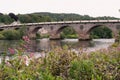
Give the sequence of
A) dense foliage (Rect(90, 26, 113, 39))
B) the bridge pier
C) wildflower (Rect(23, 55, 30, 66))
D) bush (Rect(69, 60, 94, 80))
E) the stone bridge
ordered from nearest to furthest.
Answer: bush (Rect(69, 60, 94, 80))
wildflower (Rect(23, 55, 30, 66))
the stone bridge
the bridge pier
dense foliage (Rect(90, 26, 113, 39))

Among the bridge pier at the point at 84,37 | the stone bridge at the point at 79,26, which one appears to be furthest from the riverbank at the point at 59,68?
the bridge pier at the point at 84,37

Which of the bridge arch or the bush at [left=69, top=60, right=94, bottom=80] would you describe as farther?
the bridge arch

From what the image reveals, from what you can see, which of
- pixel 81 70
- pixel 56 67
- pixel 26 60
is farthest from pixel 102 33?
pixel 81 70

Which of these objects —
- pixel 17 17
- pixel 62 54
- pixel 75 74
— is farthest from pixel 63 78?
pixel 17 17

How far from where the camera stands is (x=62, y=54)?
8609 millimetres

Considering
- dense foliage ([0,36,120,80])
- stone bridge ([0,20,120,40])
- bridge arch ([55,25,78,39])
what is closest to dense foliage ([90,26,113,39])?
bridge arch ([55,25,78,39])

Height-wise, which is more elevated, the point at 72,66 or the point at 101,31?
the point at 72,66

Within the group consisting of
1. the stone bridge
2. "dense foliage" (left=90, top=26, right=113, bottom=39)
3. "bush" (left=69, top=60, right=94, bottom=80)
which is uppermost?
"bush" (left=69, top=60, right=94, bottom=80)

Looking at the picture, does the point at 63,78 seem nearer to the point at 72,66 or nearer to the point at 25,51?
the point at 72,66

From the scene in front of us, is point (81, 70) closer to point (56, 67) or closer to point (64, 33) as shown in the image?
point (56, 67)

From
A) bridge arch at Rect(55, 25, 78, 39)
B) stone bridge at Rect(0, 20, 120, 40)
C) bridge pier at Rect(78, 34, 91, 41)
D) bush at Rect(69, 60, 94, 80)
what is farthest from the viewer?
bridge arch at Rect(55, 25, 78, 39)

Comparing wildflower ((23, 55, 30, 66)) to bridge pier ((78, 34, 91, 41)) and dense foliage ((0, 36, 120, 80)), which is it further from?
bridge pier ((78, 34, 91, 41))

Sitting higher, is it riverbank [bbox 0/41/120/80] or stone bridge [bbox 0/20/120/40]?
riverbank [bbox 0/41/120/80]

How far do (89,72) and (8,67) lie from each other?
5.23 feet
